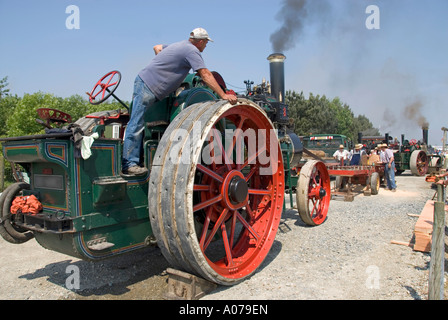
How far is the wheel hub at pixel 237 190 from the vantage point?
3.23 meters

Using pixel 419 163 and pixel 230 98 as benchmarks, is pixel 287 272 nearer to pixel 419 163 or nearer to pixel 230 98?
pixel 230 98

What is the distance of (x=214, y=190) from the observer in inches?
136

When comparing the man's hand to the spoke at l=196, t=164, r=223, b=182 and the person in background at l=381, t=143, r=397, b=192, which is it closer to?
the spoke at l=196, t=164, r=223, b=182

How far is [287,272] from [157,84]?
2362mm

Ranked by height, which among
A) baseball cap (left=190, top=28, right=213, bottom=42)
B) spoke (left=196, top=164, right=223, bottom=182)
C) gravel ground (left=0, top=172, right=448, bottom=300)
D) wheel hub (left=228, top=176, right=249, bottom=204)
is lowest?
gravel ground (left=0, top=172, right=448, bottom=300)

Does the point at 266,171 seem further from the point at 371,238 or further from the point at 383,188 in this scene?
the point at 383,188

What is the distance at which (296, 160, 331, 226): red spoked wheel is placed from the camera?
5.37 metres

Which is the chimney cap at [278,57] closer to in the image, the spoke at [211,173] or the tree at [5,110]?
the spoke at [211,173]

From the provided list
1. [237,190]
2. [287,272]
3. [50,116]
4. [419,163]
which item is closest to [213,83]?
[237,190]

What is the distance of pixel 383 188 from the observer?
448 inches

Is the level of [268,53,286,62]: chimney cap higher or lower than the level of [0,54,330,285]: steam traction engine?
higher

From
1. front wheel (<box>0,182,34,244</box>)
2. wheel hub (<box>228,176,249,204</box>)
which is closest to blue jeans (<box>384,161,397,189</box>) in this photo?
wheel hub (<box>228,176,249,204</box>)

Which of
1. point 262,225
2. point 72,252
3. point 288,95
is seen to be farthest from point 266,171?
point 288,95

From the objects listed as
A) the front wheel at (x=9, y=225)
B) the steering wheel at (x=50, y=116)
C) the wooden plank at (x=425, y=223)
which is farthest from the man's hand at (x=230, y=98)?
the wooden plank at (x=425, y=223)
